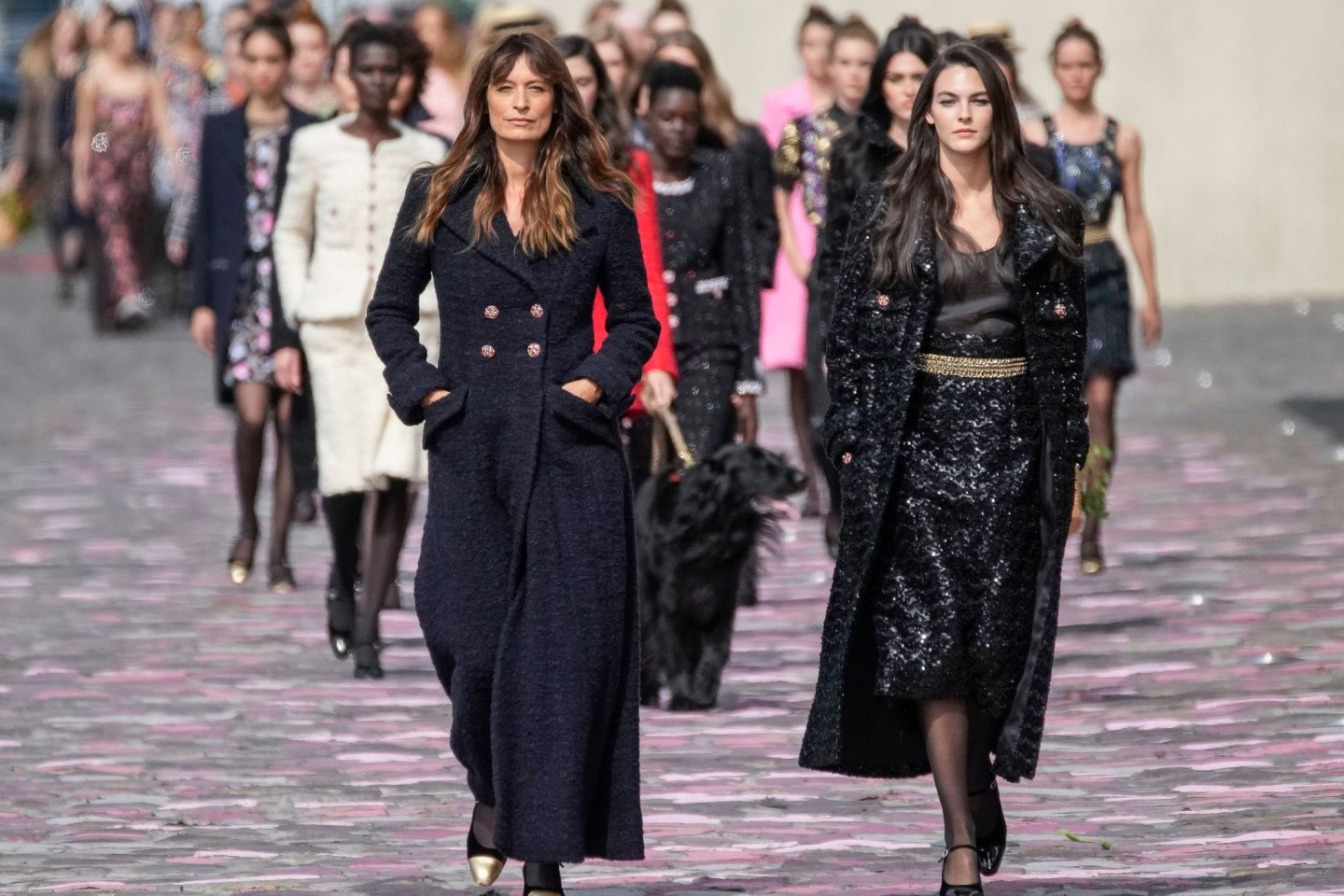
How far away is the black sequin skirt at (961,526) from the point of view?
6762mm

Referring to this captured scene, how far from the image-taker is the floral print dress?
11695 millimetres

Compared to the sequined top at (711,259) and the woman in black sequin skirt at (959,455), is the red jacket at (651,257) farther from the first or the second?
the woman in black sequin skirt at (959,455)

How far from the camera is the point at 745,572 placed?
35.6ft

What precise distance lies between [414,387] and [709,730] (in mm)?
2790

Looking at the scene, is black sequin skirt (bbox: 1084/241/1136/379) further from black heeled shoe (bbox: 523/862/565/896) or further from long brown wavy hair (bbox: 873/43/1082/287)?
black heeled shoe (bbox: 523/862/565/896)

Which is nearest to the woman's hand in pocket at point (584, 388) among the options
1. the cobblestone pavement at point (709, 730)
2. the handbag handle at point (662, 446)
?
the cobblestone pavement at point (709, 730)

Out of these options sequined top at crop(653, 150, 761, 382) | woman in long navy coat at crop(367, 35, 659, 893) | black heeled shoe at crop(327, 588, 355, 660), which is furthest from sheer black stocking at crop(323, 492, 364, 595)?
woman in long navy coat at crop(367, 35, 659, 893)

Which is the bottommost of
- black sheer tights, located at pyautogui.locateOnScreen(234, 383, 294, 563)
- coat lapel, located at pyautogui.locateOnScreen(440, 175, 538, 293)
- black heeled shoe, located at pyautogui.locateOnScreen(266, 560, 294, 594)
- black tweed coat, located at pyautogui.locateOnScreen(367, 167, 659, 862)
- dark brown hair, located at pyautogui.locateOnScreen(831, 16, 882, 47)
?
black heeled shoe, located at pyautogui.locateOnScreen(266, 560, 294, 594)

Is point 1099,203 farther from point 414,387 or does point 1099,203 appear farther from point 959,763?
point 414,387

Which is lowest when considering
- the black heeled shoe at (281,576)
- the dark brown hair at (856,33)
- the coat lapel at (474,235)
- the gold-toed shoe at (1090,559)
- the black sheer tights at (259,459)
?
the black heeled shoe at (281,576)

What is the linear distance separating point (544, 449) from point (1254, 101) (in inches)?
703

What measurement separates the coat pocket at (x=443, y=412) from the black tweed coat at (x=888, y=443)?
0.84 m

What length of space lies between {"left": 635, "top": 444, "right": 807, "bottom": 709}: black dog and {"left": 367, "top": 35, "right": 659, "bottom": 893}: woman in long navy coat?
261cm

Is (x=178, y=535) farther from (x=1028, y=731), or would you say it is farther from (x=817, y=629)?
(x=1028, y=731)
